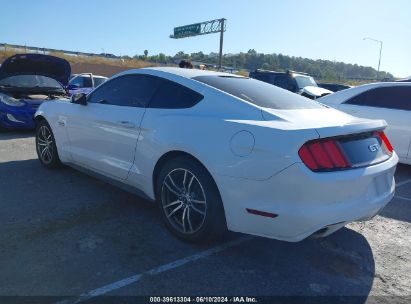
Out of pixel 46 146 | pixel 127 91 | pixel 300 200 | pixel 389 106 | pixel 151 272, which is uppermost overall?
pixel 127 91

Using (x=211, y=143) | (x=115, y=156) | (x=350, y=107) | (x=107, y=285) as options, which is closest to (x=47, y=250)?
(x=107, y=285)

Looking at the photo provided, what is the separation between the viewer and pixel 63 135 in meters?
5.45

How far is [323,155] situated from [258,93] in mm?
1165

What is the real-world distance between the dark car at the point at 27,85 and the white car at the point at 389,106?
6071 millimetres

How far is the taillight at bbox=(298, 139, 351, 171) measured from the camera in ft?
Answer: 9.84

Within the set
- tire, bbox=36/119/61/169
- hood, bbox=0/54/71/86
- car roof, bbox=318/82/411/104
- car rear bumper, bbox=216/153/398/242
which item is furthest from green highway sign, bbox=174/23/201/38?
car rear bumper, bbox=216/153/398/242

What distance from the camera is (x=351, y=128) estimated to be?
328 cm

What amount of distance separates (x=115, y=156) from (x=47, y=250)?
4.22 feet

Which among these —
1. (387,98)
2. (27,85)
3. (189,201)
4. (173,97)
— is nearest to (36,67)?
(27,85)

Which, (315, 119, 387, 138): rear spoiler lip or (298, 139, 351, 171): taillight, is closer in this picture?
(298, 139, 351, 171): taillight

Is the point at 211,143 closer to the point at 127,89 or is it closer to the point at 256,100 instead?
the point at 256,100

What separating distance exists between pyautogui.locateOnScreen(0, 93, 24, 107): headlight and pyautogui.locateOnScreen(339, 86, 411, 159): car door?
21.0 feet

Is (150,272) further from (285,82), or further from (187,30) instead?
(187,30)

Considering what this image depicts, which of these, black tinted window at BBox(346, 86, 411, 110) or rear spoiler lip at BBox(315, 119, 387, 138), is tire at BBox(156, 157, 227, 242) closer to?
rear spoiler lip at BBox(315, 119, 387, 138)
